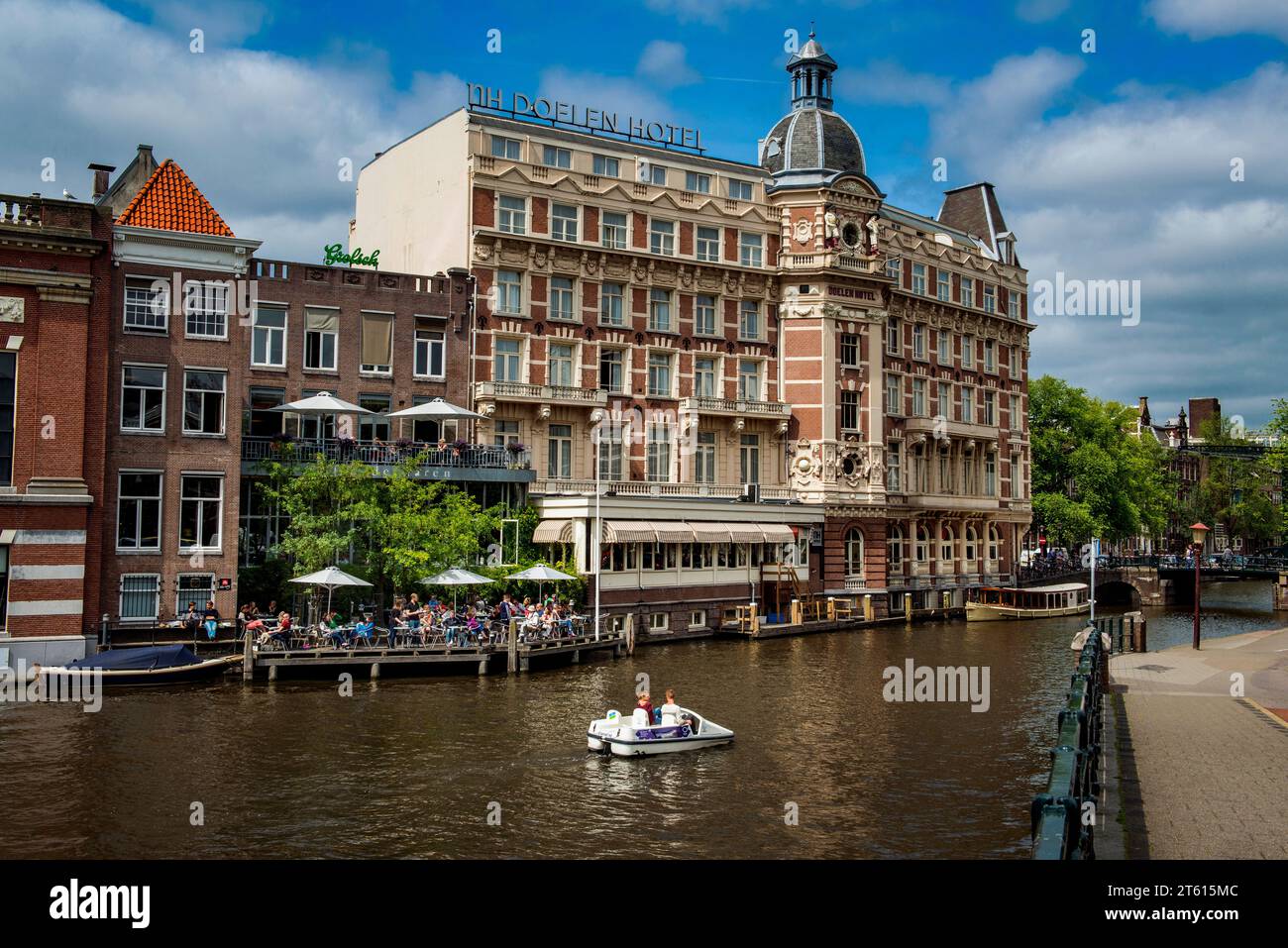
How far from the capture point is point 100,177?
51.1m

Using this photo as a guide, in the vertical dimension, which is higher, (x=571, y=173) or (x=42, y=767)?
(x=571, y=173)

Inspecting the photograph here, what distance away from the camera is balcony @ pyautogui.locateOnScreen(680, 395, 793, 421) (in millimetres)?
63438

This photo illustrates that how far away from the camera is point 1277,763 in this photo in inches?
873

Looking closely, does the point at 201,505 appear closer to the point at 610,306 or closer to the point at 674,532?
the point at 674,532

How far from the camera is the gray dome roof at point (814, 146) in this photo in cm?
7106

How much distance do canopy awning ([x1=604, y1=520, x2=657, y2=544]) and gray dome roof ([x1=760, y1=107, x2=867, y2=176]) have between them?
27.6 meters

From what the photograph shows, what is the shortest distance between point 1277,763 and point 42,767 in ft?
86.6

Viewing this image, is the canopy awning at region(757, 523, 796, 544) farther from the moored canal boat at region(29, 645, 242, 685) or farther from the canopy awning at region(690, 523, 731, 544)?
the moored canal boat at region(29, 645, 242, 685)

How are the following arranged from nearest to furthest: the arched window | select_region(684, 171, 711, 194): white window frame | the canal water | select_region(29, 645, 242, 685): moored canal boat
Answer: the canal water
select_region(29, 645, 242, 685): moored canal boat
select_region(684, 171, 711, 194): white window frame
the arched window

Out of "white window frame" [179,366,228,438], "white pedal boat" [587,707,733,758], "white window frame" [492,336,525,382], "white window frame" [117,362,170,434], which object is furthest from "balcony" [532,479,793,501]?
"white pedal boat" [587,707,733,758]

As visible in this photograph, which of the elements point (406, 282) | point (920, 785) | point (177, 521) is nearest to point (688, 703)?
point (920, 785)

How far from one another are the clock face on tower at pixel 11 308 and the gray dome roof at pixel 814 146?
4553 cm

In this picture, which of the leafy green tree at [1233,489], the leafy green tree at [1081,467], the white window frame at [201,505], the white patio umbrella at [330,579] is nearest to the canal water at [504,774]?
the white patio umbrella at [330,579]

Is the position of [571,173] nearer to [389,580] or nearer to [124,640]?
[389,580]
